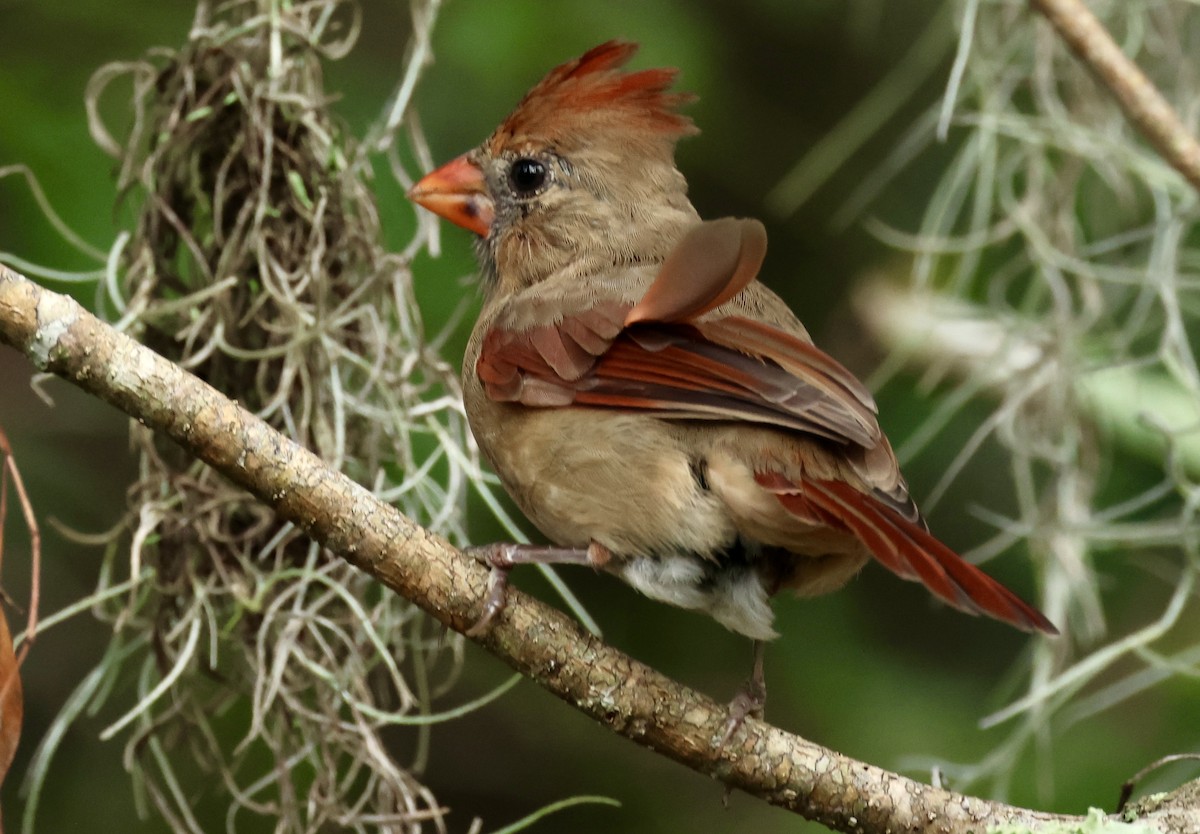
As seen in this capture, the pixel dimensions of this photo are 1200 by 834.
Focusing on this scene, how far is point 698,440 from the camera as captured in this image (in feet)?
7.59

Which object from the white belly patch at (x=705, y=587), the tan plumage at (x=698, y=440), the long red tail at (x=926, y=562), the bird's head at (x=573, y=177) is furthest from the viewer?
the bird's head at (x=573, y=177)

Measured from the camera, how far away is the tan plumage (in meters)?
2.14

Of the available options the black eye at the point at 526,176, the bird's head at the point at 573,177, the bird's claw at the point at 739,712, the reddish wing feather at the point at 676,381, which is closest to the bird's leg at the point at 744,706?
the bird's claw at the point at 739,712

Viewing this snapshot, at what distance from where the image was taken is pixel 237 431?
2.03 meters

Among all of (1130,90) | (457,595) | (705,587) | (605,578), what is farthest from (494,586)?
(605,578)

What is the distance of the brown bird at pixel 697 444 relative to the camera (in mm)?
2143

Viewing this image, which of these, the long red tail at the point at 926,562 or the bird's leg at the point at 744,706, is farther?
the bird's leg at the point at 744,706

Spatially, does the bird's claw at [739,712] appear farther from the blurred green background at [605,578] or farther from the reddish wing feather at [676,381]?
the blurred green background at [605,578]

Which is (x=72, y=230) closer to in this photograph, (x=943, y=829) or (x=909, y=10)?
(x=943, y=829)

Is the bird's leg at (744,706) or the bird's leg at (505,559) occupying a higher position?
the bird's leg at (505,559)

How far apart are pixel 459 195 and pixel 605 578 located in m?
1.50

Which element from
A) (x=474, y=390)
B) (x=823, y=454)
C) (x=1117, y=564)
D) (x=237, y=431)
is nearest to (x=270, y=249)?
(x=474, y=390)

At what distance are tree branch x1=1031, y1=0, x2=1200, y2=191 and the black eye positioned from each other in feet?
3.47

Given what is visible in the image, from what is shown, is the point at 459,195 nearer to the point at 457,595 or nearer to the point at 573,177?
the point at 573,177
